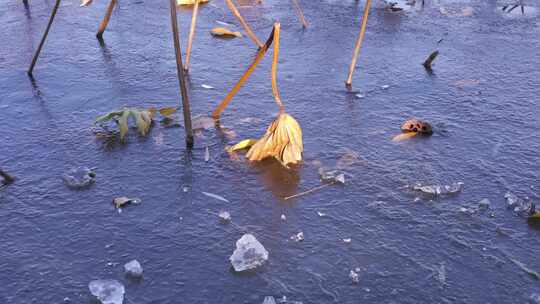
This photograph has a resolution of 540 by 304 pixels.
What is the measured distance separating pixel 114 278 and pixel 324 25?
4968 millimetres

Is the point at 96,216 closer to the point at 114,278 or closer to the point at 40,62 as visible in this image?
the point at 114,278

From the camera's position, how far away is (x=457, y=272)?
3.59m

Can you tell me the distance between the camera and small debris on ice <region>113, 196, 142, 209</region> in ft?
13.5

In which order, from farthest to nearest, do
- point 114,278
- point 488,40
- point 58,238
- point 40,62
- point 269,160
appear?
point 488,40 < point 40,62 < point 269,160 < point 58,238 < point 114,278

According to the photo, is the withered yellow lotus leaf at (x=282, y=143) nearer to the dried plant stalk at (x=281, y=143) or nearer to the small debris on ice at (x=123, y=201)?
the dried plant stalk at (x=281, y=143)

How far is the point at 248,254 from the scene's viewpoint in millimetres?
3635

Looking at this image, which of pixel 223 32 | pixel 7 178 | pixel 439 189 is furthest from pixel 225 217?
pixel 223 32

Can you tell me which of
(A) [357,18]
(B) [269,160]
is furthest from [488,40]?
(B) [269,160]

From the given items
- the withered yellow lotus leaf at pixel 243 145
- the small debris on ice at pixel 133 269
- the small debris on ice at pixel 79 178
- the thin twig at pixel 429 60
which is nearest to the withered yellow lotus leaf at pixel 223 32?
the thin twig at pixel 429 60

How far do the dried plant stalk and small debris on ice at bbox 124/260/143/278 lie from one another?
1.45m

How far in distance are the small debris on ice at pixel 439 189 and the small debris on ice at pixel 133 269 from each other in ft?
6.69

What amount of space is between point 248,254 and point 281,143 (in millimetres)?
1169

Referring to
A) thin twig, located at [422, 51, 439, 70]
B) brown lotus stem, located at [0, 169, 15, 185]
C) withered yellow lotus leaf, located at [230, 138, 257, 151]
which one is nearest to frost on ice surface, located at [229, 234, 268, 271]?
withered yellow lotus leaf, located at [230, 138, 257, 151]

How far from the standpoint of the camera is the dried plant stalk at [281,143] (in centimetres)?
446
